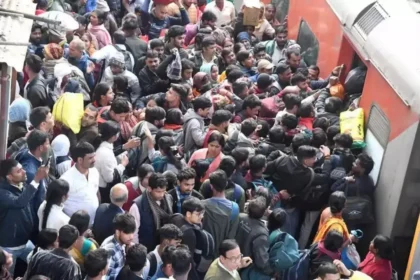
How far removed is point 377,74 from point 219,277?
3.40m

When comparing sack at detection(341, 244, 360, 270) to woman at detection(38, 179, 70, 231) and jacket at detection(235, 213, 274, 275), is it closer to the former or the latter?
jacket at detection(235, 213, 274, 275)

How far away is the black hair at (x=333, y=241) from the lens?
8.09 meters

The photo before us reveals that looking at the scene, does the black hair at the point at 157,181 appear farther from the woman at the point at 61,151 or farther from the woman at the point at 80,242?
the woman at the point at 61,151

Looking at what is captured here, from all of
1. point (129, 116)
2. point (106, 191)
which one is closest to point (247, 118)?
point (129, 116)

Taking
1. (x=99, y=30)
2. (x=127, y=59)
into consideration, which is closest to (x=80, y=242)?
(x=127, y=59)

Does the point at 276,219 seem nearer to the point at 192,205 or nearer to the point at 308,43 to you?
the point at 192,205

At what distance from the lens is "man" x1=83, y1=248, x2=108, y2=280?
6891mm

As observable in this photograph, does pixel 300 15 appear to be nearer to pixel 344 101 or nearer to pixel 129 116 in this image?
pixel 344 101

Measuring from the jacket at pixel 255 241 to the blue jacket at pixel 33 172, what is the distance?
1713mm

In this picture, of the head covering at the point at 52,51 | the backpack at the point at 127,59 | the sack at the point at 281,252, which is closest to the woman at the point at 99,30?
the backpack at the point at 127,59

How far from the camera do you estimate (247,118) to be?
33.3 feet

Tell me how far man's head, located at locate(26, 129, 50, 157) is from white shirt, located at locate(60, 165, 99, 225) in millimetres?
305

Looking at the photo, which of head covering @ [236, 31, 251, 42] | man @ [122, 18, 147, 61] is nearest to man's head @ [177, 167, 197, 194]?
man @ [122, 18, 147, 61]

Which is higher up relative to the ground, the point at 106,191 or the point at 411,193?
the point at 411,193
